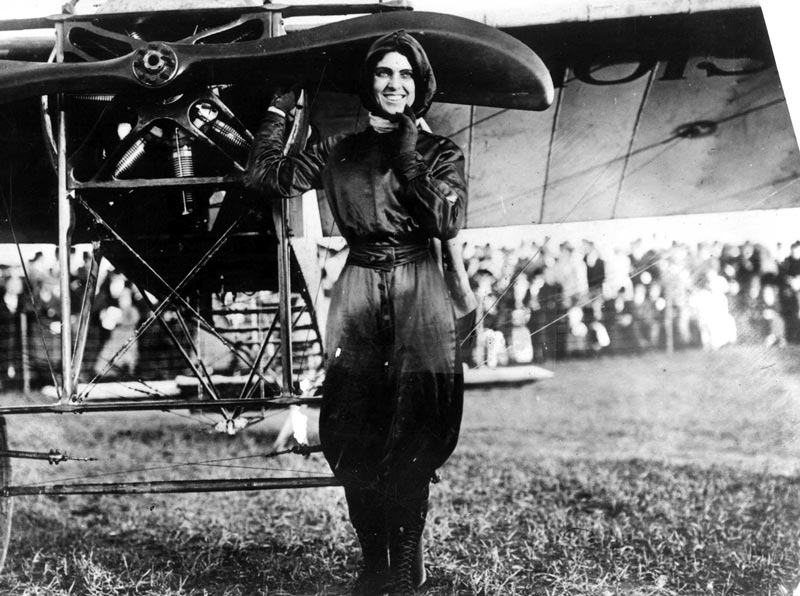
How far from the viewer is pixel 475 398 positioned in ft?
9.68

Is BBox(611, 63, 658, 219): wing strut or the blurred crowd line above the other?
Result: BBox(611, 63, 658, 219): wing strut

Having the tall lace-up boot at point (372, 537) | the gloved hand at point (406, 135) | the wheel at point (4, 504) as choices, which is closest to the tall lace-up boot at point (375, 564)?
the tall lace-up boot at point (372, 537)

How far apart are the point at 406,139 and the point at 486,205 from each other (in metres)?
0.63

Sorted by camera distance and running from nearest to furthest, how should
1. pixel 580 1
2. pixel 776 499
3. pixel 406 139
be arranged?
pixel 406 139, pixel 580 1, pixel 776 499

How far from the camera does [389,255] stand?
2.70m

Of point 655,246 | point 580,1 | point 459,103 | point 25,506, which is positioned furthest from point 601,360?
point 25,506

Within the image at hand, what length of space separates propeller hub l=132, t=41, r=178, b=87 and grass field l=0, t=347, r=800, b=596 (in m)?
1.62

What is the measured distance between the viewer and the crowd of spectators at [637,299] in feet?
9.62

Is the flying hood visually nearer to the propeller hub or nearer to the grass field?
the propeller hub

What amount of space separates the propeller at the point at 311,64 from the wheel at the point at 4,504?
5.19ft

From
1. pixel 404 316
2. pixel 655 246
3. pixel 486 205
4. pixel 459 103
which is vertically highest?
pixel 459 103

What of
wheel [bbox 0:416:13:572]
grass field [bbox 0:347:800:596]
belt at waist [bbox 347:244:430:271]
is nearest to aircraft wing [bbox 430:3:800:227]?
belt at waist [bbox 347:244:430:271]

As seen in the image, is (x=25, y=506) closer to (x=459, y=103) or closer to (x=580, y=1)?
(x=459, y=103)

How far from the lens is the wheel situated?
3.13m
